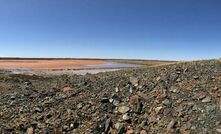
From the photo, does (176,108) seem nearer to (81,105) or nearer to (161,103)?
(161,103)

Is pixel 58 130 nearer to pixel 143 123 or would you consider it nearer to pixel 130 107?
pixel 130 107

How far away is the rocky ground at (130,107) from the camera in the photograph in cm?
1275

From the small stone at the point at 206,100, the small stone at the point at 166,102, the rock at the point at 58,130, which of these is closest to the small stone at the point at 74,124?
the rock at the point at 58,130

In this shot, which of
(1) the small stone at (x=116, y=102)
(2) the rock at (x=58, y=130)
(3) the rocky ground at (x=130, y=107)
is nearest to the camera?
(3) the rocky ground at (x=130, y=107)

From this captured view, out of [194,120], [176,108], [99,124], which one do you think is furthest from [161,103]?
[99,124]

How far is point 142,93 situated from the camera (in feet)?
53.0

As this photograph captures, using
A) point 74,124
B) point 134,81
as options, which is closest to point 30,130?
point 74,124

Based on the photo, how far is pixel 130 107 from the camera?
14.8m

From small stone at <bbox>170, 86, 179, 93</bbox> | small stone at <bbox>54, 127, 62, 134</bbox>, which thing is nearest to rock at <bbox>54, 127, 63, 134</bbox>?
small stone at <bbox>54, 127, 62, 134</bbox>

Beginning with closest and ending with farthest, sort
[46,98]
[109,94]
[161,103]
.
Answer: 1. [161,103]
2. [109,94]
3. [46,98]

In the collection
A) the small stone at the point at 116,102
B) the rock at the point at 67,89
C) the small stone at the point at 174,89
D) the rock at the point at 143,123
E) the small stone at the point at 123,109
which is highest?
the small stone at the point at 174,89

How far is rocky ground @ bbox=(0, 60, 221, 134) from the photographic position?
1275cm

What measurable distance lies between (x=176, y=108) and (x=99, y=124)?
12.6ft

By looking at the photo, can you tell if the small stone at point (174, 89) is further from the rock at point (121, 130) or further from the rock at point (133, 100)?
the rock at point (121, 130)
